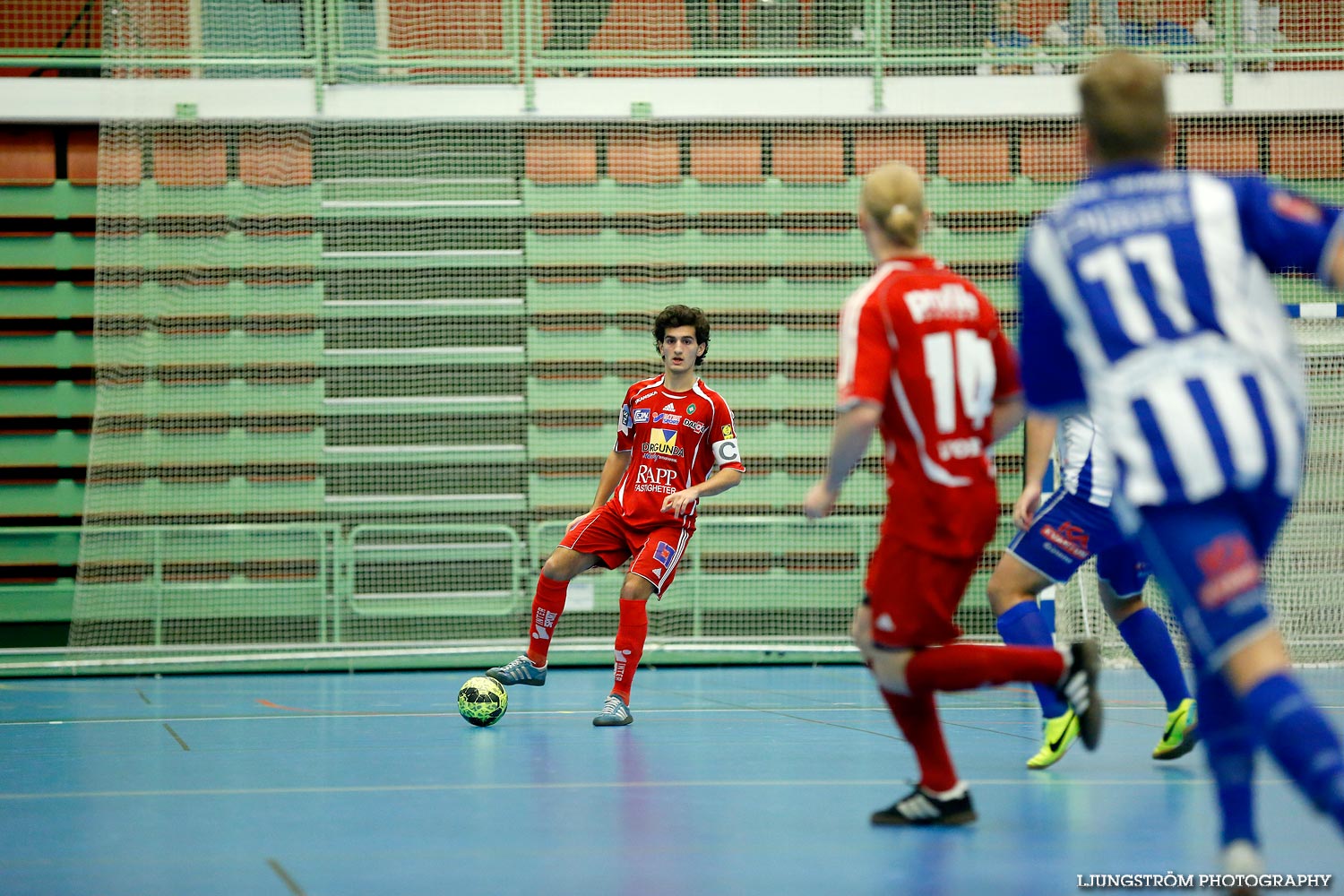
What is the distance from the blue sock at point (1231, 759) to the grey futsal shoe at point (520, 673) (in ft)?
14.5

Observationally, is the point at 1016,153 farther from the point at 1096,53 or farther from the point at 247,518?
the point at 247,518

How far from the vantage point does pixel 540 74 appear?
1140 cm

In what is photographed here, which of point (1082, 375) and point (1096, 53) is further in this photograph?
point (1096, 53)

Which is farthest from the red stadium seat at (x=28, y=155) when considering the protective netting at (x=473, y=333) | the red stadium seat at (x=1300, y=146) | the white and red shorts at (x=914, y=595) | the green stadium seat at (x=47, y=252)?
the red stadium seat at (x=1300, y=146)

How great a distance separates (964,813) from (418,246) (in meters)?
8.45

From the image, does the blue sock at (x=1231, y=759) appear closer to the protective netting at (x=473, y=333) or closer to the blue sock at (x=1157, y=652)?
the blue sock at (x=1157, y=652)

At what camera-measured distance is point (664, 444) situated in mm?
6410

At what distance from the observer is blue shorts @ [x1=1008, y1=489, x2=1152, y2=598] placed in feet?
15.3

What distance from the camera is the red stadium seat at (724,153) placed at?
11.1m

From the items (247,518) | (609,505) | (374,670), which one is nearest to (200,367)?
(247,518)

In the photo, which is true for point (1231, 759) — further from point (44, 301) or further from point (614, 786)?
point (44, 301)

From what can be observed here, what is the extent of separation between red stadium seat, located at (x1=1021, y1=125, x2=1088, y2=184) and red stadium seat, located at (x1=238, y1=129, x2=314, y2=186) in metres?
6.00

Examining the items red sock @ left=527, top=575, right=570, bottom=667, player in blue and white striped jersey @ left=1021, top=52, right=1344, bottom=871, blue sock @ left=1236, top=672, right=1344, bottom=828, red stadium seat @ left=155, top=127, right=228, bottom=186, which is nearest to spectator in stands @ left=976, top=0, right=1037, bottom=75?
red stadium seat @ left=155, top=127, right=228, bottom=186

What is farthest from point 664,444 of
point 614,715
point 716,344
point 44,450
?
point 44,450
